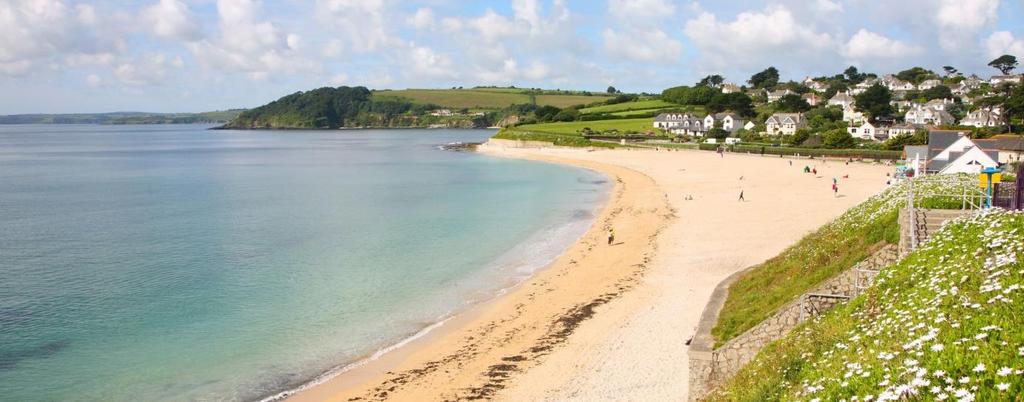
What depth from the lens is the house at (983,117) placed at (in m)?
85.9

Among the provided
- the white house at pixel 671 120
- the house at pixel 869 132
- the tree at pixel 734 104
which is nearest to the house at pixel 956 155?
the house at pixel 869 132

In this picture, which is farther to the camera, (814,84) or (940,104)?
(814,84)

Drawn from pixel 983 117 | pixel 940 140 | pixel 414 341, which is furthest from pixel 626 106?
pixel 414 341

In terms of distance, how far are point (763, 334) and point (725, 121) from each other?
100163mm

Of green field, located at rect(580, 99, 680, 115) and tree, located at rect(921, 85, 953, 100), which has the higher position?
tree, located at rect(921, 85, 953, 100)

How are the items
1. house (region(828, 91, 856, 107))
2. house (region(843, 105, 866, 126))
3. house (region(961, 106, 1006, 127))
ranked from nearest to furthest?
house (region(961, 106, 1006, 127))
house (region(843, 105, 866, 126))
house (region(828, 91, 856, 107))

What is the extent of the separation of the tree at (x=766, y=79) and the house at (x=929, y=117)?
83308 mm

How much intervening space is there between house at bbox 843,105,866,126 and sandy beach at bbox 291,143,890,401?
220ft

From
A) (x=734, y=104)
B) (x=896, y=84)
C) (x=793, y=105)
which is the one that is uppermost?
(x=896, y=84)

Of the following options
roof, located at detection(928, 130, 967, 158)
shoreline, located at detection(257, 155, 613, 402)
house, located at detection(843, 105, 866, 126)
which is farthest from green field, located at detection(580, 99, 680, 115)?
shoreline, located at detection(257, 155, 613, 402)

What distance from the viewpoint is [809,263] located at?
15859 mm

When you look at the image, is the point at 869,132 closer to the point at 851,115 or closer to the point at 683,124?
the point at 851,115

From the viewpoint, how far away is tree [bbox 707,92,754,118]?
116m

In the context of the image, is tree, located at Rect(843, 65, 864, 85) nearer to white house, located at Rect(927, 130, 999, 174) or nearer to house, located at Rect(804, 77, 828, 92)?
house, located at Rect(804, 77, 828, 92)
